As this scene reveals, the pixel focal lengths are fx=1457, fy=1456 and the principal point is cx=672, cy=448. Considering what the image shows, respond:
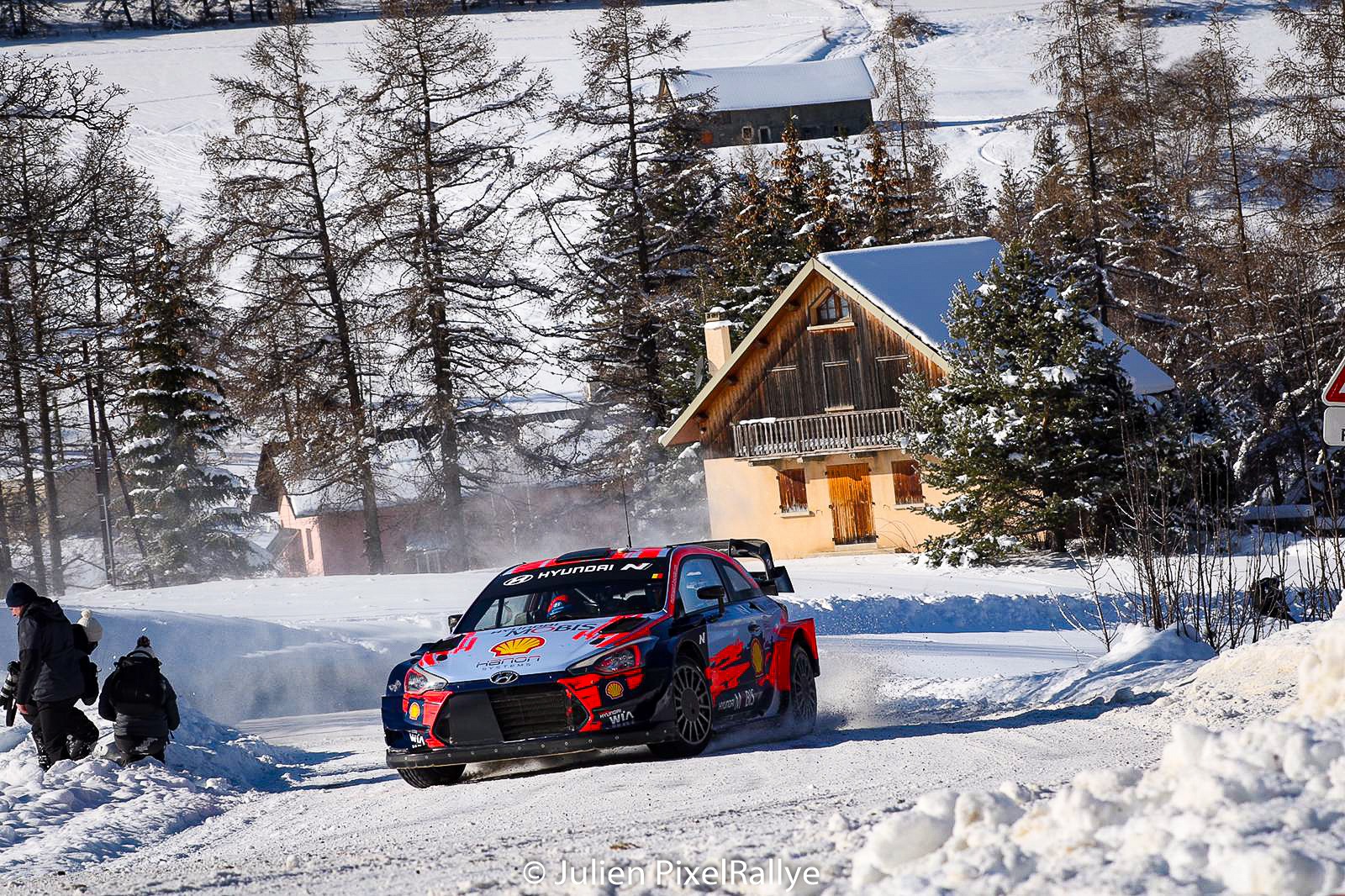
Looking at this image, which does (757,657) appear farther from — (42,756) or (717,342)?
(717,342)

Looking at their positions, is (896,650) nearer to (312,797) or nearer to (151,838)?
(312,797)

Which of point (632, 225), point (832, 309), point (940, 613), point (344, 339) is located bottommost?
point (940, 613)

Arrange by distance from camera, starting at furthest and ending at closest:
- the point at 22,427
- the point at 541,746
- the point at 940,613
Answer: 1. the point at 22,427
2. the point at 940,613
3. the point at 541,746

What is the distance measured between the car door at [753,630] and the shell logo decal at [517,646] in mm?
1834

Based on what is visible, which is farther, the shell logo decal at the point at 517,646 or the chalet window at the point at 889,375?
the chalet window at the point at 889,375

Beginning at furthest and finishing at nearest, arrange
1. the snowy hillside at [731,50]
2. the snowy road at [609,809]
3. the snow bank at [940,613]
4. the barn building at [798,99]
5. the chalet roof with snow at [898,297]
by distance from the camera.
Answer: the barn building at [798,99]
the snowy hillside at [731,50]
the chalet roof with snow at [898,297]
the snow bank at [940,613]
the snowy road at [609,809]

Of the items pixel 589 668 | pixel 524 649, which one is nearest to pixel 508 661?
pixel 524 649

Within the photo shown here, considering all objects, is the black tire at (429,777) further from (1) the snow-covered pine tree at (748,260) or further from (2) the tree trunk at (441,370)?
(1) the snow-covered pine tree at (748,260)

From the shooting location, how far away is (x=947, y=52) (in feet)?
415

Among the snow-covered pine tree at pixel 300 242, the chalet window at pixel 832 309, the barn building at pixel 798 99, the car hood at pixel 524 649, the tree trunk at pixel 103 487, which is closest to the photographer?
the car hood at pixel 524 649

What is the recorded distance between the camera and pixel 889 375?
4147 centimetres

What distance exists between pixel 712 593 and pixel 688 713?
3.52 feet

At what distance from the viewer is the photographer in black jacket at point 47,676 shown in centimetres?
1114

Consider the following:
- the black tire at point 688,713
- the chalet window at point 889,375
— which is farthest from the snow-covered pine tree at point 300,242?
the black tire at point 688,713
